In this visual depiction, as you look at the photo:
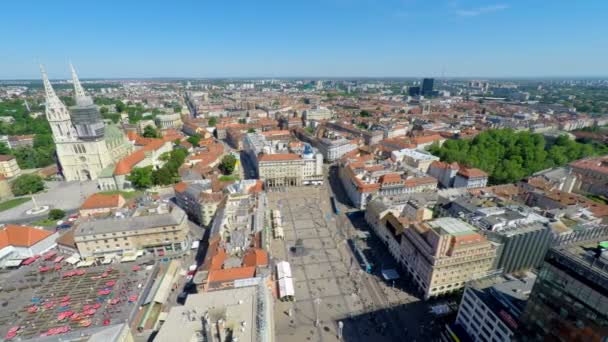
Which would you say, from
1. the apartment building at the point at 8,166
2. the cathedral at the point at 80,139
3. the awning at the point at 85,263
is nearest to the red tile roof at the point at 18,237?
the awning at the point at 85,263

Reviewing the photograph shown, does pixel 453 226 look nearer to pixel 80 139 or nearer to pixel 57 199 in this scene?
pixel 57 199

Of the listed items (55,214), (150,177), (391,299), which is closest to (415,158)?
(391,299)

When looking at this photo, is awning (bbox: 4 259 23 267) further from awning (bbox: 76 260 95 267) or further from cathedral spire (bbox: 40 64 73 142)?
cathedral spire (bbox: 40 64 73 142)

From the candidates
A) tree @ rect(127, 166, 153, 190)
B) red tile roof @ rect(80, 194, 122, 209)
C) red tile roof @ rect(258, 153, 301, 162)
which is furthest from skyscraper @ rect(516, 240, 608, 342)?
tree @ rect(127, 166, 153, 190)

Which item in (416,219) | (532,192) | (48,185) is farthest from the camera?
(48,185)

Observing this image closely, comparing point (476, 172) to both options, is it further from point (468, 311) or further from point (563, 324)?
point (563, 324)

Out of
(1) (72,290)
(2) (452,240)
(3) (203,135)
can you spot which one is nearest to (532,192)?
(2) (452,240)
